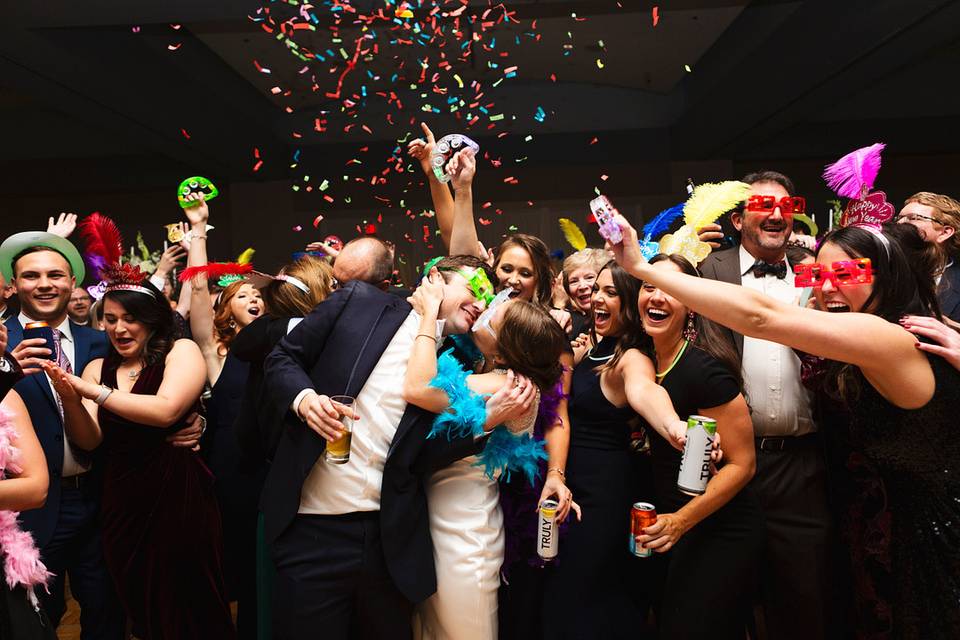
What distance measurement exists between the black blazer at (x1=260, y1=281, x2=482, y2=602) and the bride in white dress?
6cm

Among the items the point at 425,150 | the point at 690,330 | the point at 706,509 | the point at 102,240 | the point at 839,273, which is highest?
the point at 425,150

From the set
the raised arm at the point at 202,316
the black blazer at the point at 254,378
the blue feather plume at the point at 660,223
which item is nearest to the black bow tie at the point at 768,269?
the blue feather plume at the point at 660,223

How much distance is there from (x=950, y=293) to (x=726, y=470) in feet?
4.53

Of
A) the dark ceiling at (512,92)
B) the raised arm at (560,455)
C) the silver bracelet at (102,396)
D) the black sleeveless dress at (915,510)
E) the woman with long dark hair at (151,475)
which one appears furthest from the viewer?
the dark ceiling at (512,92)

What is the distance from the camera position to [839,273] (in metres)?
1.66

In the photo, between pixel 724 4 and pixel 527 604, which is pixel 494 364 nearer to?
pixel 527 604

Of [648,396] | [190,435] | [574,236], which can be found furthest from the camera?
[574,236]

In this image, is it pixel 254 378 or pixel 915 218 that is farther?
pixel 915 218

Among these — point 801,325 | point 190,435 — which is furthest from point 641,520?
point 190,435

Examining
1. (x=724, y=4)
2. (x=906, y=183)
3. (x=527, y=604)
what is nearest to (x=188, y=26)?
(x=724, y=4)

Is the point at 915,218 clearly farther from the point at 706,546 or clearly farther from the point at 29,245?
the point at 29,245

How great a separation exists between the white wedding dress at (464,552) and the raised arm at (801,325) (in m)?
0.60

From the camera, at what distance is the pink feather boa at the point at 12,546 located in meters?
1.49

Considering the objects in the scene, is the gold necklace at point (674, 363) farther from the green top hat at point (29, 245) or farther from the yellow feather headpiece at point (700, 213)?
the green top hat at point (29, 245)
